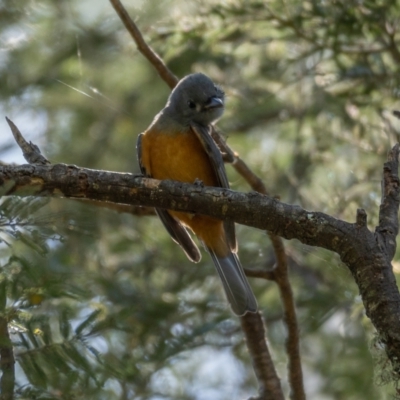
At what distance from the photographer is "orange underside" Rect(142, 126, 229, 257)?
16.2ft

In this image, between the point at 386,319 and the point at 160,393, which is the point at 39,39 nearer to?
the point at 160,393

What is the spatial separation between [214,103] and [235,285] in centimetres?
131

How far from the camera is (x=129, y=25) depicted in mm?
4727

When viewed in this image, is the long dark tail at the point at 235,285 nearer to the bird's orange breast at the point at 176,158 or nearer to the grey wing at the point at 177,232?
the grey wing at the point at 177,232

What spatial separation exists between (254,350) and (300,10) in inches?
100

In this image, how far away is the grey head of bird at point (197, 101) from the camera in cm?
538

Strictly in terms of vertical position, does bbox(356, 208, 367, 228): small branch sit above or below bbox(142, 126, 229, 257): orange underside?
below

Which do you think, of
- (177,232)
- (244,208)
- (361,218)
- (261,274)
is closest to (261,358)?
(261,274)

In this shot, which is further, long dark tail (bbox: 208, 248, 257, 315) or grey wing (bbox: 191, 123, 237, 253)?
grey wing (bbox: 191, 123, 237, 253)

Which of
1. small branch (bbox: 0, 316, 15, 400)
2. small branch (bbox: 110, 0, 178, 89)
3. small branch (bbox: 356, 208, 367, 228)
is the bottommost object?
small branch (bbox: 0, 316, 15, 400)

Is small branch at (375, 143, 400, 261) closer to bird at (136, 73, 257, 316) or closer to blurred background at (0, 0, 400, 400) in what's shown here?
blurred background at (0, 0, 400, 400)

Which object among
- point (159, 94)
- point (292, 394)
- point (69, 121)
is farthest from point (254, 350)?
point (69, 121)

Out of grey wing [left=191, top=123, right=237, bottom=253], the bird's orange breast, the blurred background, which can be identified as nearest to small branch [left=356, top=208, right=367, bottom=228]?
the blurred background

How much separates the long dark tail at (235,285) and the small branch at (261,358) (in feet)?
0.27
